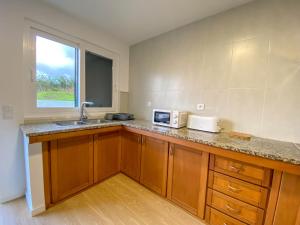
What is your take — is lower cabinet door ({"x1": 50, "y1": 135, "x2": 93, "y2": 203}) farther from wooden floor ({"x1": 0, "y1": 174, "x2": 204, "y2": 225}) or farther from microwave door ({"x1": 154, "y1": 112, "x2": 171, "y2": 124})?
microwave door ({"x1": 154, "y1": 112, "x2": 171, "y2": 124})

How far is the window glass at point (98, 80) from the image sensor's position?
2416 mm

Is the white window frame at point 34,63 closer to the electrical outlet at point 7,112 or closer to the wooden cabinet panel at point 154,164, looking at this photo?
the electrical outlet at point 7,112

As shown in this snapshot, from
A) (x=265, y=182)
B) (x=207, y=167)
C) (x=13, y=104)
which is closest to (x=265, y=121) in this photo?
(x=265, y=182)

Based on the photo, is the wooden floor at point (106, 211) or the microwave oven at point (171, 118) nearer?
the wooden floor at point (106, 211)

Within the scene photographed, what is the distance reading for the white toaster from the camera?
169 centimetres

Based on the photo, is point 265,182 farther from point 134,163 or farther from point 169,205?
point 134,163

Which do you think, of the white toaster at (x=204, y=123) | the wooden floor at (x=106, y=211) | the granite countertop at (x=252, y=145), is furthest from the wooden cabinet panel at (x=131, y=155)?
the white toaster at (x=204, y=123)

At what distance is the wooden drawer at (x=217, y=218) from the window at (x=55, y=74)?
2.22 metres

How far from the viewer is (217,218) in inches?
54.4

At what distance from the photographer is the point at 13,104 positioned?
5.35ft

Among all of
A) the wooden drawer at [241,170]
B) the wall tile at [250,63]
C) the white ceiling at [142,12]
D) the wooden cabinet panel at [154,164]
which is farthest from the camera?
the wooden cabinet panel at [154,164]

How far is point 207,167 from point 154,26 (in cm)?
207

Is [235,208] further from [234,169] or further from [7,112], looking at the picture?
[7,112]

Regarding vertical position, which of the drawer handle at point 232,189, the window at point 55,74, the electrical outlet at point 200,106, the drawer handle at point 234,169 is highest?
the window at point 55,74
